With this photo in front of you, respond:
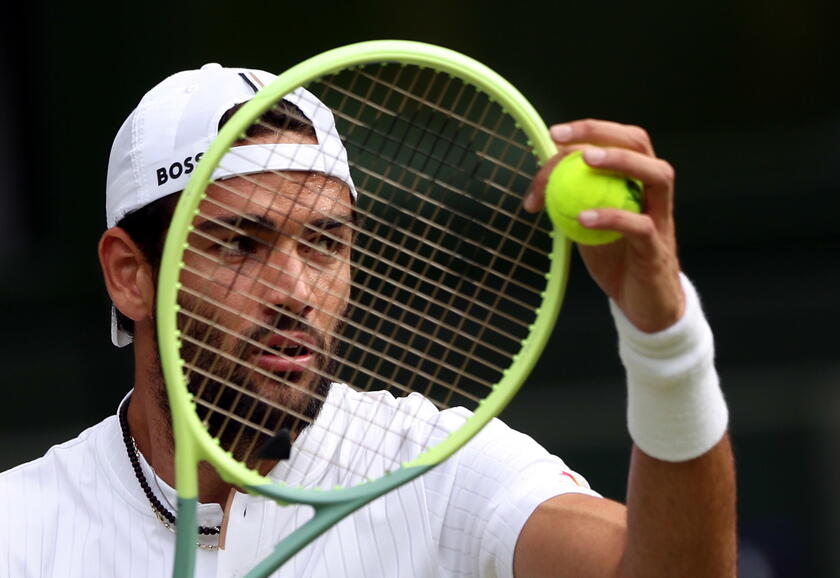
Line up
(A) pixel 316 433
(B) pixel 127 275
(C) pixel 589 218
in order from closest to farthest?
(C) pixel 589 218, (A) pixel 316 433, (B) pixel 127 275

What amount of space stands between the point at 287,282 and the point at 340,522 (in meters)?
0.42

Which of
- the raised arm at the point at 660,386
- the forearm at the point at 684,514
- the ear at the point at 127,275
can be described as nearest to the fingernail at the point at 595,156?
the raised arm at the point at 660,386

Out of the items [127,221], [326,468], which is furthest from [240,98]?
[326,468]

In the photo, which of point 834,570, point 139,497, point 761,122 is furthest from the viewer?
point 761,122

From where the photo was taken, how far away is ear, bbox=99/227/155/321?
3146 mm

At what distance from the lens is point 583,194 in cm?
223

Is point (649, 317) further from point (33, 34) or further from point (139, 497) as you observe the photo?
point (33, 34)

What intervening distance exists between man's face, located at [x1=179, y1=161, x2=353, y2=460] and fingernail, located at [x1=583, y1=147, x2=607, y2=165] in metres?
0.60

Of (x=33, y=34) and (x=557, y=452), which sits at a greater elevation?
(x=33, y=34)

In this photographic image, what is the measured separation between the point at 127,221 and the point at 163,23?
251 cm

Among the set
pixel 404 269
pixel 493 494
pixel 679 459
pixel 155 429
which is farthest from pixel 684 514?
pixel 155 429

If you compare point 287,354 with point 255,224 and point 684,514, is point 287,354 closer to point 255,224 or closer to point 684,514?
point 255,224

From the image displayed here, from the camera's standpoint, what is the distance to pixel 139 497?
2.95 meters

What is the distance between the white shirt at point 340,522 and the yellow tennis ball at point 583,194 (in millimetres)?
575
